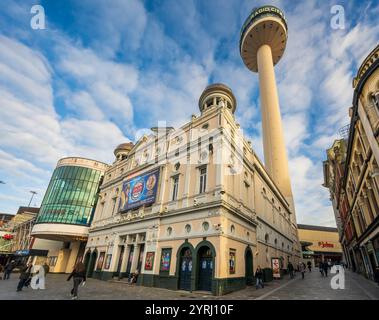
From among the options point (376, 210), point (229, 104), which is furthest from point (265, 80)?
point (376, 210)

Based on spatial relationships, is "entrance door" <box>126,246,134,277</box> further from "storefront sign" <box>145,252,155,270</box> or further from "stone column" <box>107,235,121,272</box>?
"storefront sign" <box>145,252,155,270</box>

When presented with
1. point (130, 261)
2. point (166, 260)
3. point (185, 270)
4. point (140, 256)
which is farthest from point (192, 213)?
point (130, 261)

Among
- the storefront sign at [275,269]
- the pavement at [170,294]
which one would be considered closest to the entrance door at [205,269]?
the pavement at [170,294]

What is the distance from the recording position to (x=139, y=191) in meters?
22.3

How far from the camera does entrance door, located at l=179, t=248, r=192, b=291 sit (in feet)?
47.9

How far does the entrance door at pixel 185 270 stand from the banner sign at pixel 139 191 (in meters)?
6.30

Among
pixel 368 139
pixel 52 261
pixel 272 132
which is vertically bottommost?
pixel 52 261

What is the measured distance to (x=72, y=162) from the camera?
117 feet

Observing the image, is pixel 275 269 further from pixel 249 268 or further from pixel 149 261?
pixel 149 261

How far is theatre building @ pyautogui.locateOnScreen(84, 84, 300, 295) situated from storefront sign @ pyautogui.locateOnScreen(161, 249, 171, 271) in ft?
0.23

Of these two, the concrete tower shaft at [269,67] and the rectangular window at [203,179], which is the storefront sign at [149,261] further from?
the concrete tower shaft at [269,67]

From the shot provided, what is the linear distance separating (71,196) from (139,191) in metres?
17.7

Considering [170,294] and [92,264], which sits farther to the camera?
[92,264]
